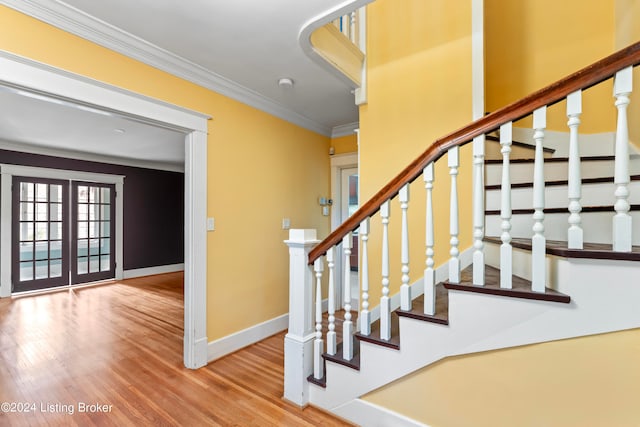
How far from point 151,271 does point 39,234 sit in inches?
78.6

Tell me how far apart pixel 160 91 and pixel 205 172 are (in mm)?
678

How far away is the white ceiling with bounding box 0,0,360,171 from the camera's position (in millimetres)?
1720

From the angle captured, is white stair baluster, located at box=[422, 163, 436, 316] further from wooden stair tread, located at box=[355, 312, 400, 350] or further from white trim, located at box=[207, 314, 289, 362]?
white trim, located at box=[207, 314, 289, 362]

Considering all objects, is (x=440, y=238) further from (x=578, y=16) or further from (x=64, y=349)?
(x=64, y=349)

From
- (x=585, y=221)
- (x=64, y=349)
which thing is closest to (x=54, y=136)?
(x=64, y=349)

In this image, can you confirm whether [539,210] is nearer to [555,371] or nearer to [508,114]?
[508,114]

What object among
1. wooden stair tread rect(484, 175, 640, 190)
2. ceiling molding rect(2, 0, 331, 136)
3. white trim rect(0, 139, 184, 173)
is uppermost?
ceiling molding rect(2, 0, 331, 136)

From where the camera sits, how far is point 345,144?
396 centimetres

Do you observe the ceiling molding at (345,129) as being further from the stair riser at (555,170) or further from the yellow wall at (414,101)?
the stair riser at (555,170)

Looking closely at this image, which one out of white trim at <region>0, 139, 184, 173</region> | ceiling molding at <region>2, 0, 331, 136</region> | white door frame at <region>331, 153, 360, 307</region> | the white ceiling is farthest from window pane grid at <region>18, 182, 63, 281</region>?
white door frame at <region>331, 153, 360, 307</region>

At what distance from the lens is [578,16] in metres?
2.31

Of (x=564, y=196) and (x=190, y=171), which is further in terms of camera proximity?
(x=190, y=171)

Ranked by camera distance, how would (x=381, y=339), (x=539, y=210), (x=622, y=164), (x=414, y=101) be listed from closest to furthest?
1. (x=622, y=164)
2. (x=539, y=210)
3. (x=381, y=339)
4. (x=414, y=101)

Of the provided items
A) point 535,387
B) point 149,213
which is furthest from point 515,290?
point 149,213
